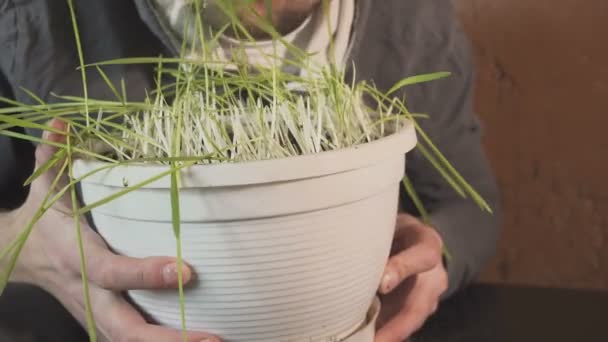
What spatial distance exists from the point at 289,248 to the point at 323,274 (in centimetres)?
3

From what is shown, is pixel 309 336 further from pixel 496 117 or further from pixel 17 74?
pixel 496 117

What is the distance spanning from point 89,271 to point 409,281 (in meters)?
0.24

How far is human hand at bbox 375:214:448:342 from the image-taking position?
42cm

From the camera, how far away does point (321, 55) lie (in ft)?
1.78

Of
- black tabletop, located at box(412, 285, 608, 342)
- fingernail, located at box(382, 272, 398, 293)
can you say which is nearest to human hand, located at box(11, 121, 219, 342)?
fingernail, located at box(382, 272, 398, 293)

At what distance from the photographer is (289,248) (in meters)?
0.30

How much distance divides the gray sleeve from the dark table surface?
0.06 metres

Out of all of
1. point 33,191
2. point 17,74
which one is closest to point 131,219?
point 33,191

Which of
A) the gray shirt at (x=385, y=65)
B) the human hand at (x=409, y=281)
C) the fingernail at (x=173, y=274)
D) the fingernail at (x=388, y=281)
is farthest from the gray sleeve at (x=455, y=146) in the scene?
the fingernail at (x=173, y=274)

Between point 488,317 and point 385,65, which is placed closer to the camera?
point 488,317

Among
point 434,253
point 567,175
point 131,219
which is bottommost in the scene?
point 567,175

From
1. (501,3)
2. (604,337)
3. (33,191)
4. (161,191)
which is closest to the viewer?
(161,191)

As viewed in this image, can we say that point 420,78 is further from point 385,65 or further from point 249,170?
point 385,65

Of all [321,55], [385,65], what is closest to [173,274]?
[321,55]
